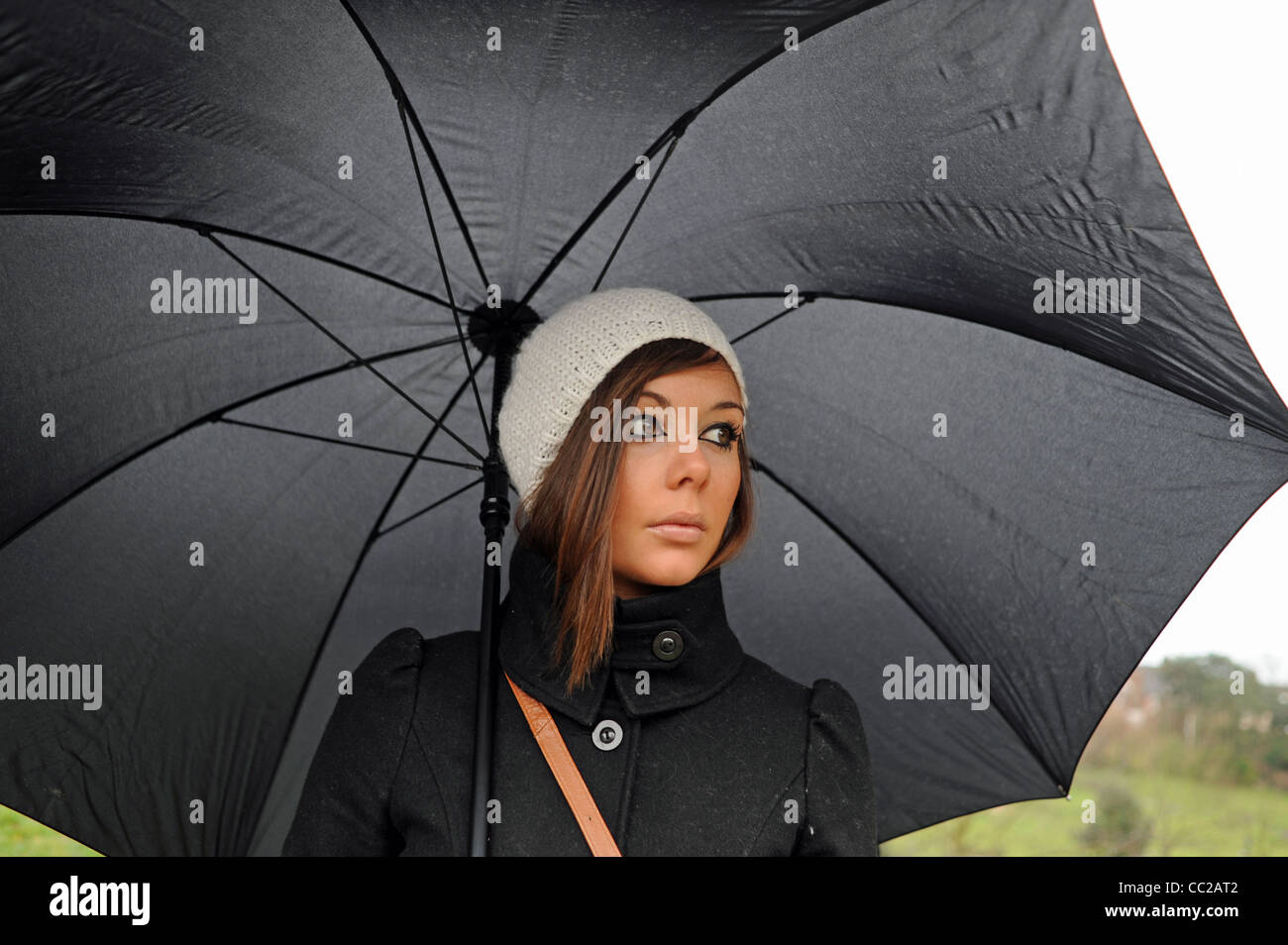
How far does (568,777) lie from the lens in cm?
209

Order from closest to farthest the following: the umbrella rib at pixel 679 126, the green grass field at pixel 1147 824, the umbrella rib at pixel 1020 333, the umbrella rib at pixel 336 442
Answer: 1. the umbrella rib at pixel 679 126
2. the umbrella rib at pixel 1020 333
3. the umbrella rib at pixel 336 442
4. the green grass field at pixel 1147 824

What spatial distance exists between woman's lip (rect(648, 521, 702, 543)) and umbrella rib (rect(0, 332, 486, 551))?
71 cm

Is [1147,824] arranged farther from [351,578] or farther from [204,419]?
[204,419]

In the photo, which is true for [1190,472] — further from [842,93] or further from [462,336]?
[462,336]

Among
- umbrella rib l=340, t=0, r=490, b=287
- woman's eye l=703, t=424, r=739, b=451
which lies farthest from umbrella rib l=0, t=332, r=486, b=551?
woman's eye l=703, t=424, r=739, b=451

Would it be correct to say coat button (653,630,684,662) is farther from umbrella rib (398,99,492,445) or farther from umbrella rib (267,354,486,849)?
umbrella rib (267,354,486,849)

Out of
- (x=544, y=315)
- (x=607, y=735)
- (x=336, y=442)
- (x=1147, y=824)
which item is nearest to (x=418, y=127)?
(x=544, y=315)

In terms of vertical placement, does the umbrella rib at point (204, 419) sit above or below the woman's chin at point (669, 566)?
above

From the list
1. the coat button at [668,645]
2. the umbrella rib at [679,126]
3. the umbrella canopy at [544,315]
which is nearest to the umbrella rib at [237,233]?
the umbrella canopy at [544,315]

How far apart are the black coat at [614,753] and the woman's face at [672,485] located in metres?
0.08

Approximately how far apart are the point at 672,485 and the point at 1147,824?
26.0 ft

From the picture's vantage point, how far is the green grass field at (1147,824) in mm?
8586

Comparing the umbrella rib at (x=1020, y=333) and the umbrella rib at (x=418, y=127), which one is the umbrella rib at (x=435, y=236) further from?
the umbrella rib at (x=1020, y=333)
